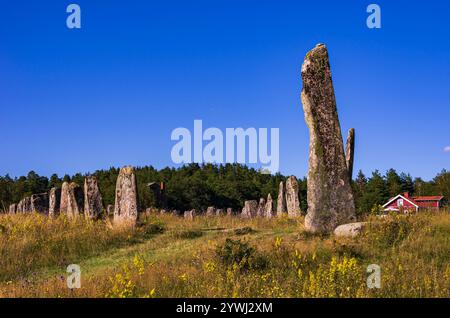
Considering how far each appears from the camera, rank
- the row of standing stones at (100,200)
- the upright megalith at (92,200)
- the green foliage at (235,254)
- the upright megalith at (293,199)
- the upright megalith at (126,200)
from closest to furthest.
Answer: the green foliage at (235,254)
the upright megalith at (126,200)
the row of standing stones at (100,200)
the upright megalith at (92,200)
the upright megalith at (293,199)

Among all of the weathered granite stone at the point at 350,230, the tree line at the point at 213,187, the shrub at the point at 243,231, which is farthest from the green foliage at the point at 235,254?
the tree line at the point at 213,187

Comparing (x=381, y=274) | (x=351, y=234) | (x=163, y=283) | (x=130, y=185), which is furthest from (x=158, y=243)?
(x=381, y=274)

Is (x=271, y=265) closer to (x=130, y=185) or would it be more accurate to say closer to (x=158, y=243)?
(x=158, y=243)

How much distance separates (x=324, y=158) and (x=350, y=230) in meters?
2.82

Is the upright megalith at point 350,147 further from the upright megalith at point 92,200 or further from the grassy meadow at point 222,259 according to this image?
the upright megalith at point 92,200

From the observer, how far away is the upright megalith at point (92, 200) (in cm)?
2308

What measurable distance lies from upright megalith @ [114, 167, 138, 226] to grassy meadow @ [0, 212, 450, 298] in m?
0.63

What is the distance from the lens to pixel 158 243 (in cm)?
1823

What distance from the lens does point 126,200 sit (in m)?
21.7

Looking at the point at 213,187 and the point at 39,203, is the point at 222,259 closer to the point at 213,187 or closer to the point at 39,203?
the point at 39,203

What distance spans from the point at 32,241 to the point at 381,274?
12116 millimetres

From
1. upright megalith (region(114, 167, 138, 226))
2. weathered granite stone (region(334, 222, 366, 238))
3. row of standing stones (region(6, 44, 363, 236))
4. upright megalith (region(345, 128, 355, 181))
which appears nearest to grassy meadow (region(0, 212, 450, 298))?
weathered granite stone (region(334, 222, 366, 238))

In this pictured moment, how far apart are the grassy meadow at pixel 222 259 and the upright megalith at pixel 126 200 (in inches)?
24.8

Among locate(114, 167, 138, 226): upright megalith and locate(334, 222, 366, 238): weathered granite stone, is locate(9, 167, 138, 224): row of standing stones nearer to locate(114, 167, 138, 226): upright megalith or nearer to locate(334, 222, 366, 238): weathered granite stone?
locate(114, 167, 138, 226): upright megalith
